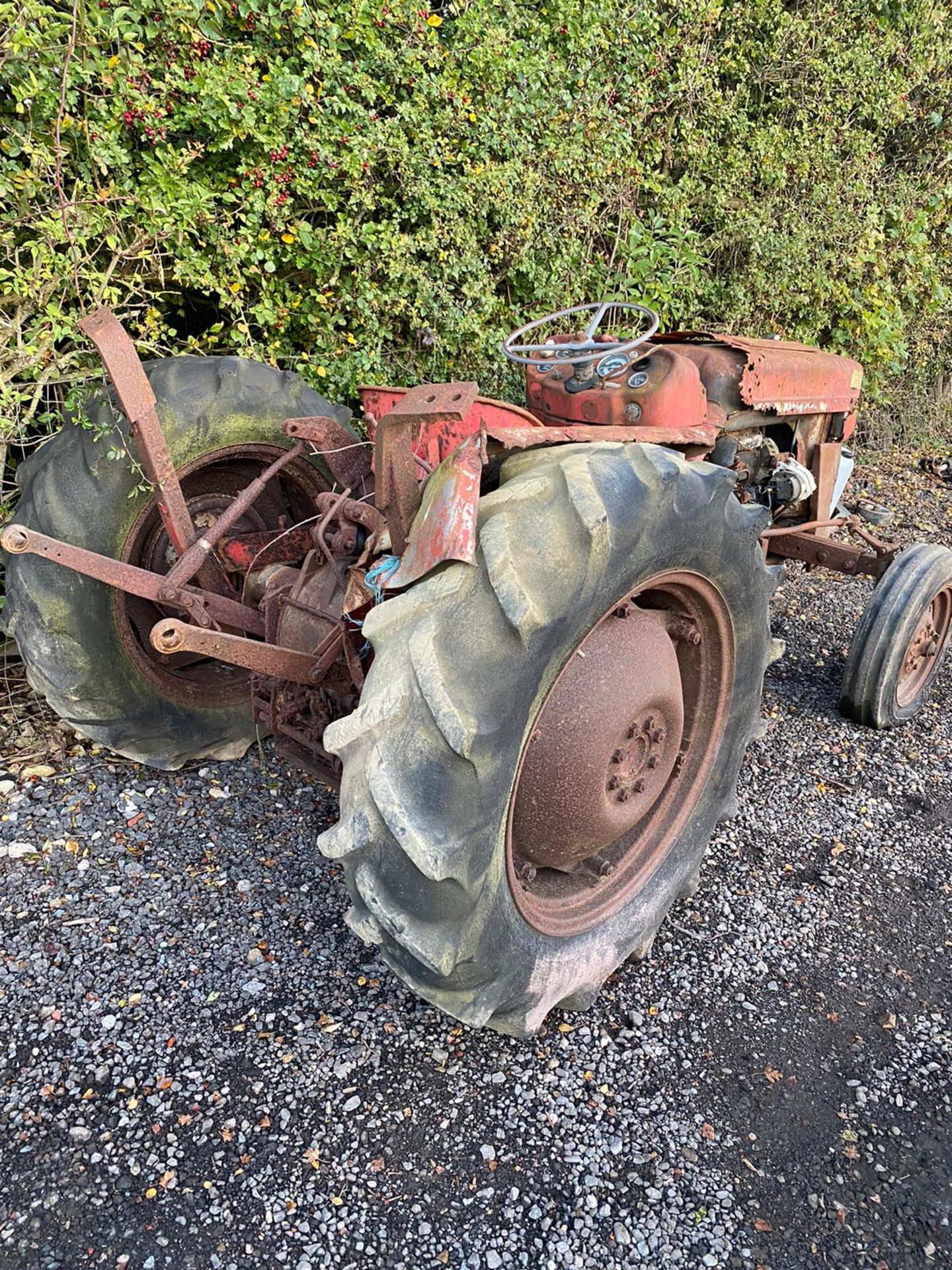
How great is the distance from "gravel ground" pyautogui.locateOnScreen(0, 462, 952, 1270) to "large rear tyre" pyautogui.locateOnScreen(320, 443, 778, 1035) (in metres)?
0.24

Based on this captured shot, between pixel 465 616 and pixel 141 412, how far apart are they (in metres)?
1.18

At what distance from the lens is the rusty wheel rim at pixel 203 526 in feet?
8.63

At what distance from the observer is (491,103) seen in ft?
12.8

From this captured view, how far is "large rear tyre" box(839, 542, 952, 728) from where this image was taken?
127 inches

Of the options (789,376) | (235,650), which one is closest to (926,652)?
(789,376)

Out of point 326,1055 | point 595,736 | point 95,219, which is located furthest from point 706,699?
point 95,219

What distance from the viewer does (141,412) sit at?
221 cm

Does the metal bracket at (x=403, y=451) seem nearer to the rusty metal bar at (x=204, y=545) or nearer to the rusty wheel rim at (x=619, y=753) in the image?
the rusty wheel rim at (x=619, y=753)

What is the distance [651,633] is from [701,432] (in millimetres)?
668

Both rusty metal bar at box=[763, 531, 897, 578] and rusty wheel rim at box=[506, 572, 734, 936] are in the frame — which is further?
rusty metal bar at box=[763, 531, 897, 578]

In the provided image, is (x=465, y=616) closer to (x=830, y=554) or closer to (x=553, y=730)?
(x=553, y=730)

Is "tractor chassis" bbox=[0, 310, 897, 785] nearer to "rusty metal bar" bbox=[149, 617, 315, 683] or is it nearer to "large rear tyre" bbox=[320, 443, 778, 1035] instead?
"rusty metal bar" bbox=[149, 617, 315, 683]

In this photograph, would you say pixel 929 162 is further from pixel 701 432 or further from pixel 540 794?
pixel 540 794

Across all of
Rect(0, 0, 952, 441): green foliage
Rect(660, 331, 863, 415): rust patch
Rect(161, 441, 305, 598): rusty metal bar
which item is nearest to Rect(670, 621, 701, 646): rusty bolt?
Rect(161, 441, 305, 598): rusty metal bar
